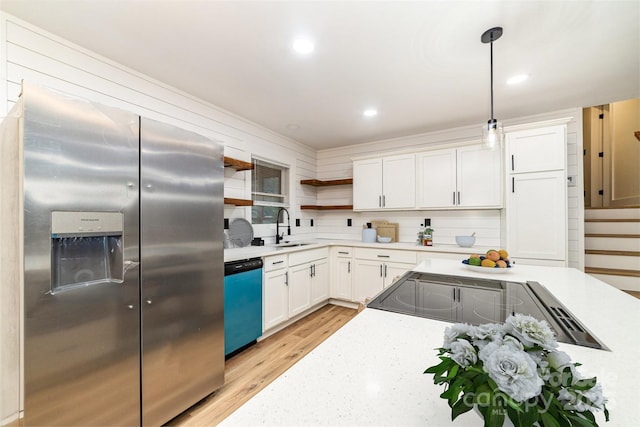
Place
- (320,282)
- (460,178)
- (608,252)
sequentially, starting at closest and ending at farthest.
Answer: (608,252) → (460,178) → (320,282)

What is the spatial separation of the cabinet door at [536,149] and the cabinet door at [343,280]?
7.54 feet

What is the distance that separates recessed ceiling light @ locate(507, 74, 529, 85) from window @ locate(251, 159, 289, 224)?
2.86 m

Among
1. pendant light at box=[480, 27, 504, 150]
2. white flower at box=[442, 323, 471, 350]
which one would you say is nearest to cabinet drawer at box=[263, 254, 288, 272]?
pendant light at box=[480, 27, 504, 150]

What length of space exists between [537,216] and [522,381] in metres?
3.10

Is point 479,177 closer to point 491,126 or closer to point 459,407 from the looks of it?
point 491,126

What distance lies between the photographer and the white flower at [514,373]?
0.38 meters

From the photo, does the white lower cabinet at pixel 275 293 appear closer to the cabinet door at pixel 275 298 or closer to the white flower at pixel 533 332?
the cabinet door at pixel 275 298

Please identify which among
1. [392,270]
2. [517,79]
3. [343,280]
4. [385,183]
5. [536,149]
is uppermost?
[517,79]

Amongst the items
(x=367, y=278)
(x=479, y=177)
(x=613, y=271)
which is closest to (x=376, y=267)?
(x=367, y=278)

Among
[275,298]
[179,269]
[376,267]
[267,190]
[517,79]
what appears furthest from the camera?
[267,190]

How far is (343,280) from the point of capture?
3754 mm

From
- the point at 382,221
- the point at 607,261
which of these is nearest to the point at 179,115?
the point at 382,221

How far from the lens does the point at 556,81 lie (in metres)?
Result: 2.34

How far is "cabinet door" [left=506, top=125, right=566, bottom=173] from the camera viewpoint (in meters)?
2.67
